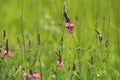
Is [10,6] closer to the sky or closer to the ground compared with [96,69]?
closer to the sky

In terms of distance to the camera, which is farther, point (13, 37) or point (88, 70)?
point (13, 37)

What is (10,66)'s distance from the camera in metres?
3.16

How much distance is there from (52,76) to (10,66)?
0.46 meters

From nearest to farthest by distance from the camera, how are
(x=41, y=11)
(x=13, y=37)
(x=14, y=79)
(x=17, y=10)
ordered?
(x=14, y=79)
(x=13, y=37)
(x=41, y=11)
(x=17, y=10)

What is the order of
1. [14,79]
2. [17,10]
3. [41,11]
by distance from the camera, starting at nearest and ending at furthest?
[14,79]
[41,11]
[17,10]

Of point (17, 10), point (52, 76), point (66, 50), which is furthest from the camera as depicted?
point (17, 10)

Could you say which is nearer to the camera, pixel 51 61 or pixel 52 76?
pixel 52 76

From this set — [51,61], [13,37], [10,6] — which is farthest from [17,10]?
[51,61]

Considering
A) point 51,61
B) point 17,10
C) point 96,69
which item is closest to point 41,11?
point 17,10

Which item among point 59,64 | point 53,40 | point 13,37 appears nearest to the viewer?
point 59,64

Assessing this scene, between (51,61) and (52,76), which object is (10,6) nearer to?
(51,61)

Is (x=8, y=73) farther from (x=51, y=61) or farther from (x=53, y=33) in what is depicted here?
(x=53, y=33)

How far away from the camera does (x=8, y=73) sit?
314 cm

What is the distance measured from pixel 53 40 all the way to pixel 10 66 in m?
1.97
